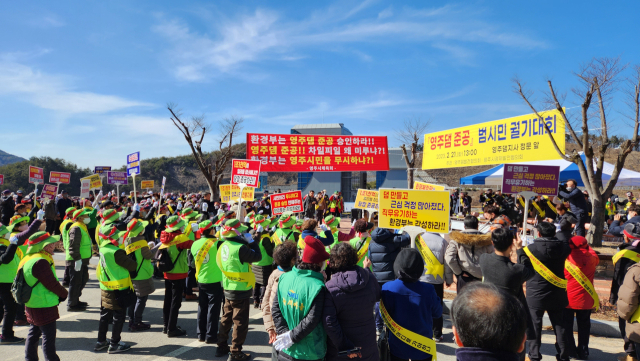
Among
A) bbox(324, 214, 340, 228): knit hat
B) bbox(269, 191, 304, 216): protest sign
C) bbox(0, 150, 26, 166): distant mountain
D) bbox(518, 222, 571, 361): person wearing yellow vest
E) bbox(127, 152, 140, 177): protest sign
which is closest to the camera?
bbox(518, 222, 571, 361): person wearing yellow vest

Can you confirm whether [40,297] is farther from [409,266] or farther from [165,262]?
[409,266]

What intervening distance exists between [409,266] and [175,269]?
Result: 3950 mm

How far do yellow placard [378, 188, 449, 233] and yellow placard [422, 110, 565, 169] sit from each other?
26.2 feet

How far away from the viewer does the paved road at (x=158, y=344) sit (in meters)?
4.97

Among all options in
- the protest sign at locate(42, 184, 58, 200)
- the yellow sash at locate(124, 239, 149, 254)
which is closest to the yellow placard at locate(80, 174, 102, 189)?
the protest sign at locate(42, 184, 58, 200)

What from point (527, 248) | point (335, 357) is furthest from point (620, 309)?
point (335, 357)

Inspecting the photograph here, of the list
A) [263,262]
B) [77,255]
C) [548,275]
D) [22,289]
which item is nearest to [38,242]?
[22,289]

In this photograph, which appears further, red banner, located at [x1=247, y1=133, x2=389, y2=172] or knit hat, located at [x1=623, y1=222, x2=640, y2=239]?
red banner, located at [x1=247, y1=133, x2=389, y2=172]

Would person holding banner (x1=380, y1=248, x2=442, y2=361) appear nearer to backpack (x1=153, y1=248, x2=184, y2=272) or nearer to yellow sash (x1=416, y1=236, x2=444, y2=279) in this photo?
yellow sash (x1=416, y1=236, x2=444, y2=279)

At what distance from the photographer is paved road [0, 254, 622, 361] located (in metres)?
4.97

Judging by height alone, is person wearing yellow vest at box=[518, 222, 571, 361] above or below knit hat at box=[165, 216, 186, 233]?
below

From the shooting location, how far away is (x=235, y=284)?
15.8ft

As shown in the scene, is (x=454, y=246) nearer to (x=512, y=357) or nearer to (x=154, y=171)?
(x=512, y=357)

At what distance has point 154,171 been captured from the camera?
189 ft
